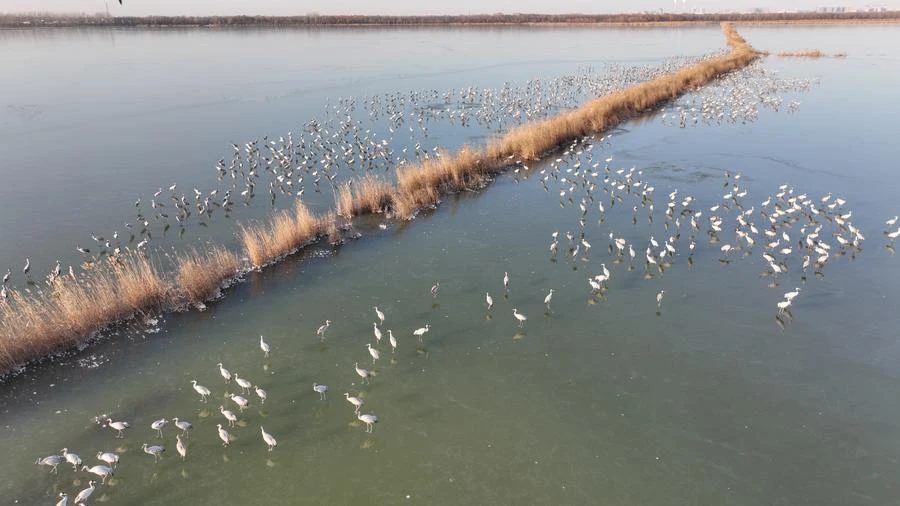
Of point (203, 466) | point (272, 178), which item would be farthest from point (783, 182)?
point (203, 466)

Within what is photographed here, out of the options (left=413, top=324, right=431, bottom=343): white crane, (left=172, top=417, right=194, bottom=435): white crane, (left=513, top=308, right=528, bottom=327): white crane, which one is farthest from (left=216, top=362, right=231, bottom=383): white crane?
(left=513, top=308, right=528, bottom=327): white crane

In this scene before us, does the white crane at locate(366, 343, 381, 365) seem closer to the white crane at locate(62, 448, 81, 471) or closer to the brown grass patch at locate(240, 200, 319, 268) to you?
the white crane at locate(62, 448, 81, 471)

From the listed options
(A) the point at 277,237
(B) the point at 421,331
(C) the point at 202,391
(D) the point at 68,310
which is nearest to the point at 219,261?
(A) the point at 277,237

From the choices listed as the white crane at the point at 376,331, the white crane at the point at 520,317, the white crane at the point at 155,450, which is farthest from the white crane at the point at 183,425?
the white crane at the point at 520,317

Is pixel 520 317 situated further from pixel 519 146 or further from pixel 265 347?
pixel 519 146

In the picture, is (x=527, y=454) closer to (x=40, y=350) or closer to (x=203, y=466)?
(x=203, y=466)

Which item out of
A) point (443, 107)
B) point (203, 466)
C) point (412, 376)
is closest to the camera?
point (203, 466)
